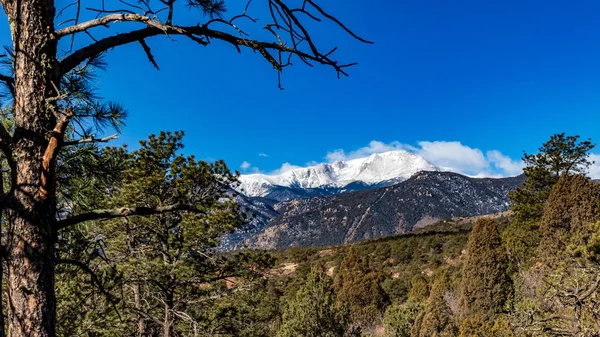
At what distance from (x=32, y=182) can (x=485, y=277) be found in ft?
61.4

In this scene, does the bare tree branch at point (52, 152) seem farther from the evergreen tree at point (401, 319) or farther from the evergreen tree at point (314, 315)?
the evergreen tree at point (401, 319)

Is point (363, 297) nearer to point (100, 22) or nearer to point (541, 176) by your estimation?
point (541, 176)

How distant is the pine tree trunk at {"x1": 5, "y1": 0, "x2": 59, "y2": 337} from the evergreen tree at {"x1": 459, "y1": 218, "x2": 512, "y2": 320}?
60.8ft

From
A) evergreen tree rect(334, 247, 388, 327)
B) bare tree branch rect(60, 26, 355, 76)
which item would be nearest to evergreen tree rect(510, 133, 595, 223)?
evergreen tree rect(334, 247, 388, 327)

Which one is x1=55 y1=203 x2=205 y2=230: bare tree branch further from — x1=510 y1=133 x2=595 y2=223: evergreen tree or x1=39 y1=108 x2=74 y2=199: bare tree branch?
x1=510 y1=133 x2=595 y2=223: evergreen tree

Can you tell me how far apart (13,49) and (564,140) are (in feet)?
105

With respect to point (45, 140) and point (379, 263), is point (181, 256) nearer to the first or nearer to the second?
point (45, 140)

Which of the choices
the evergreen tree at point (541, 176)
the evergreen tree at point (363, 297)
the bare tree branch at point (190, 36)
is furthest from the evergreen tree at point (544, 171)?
the bare tree branch at point (190, 36)

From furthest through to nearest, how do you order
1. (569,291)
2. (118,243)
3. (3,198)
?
1. (118,243)
2. (569,291)
3. (3,198)

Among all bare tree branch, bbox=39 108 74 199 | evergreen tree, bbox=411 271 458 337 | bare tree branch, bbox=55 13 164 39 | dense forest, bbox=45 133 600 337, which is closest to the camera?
bare tree branch, bbox=39 108 74 199

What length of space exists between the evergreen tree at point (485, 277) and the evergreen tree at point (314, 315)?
5957mm

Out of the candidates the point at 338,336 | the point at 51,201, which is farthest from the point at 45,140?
the point at 338,336

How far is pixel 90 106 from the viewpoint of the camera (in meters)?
2.60

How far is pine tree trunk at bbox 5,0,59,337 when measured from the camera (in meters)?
1.95
